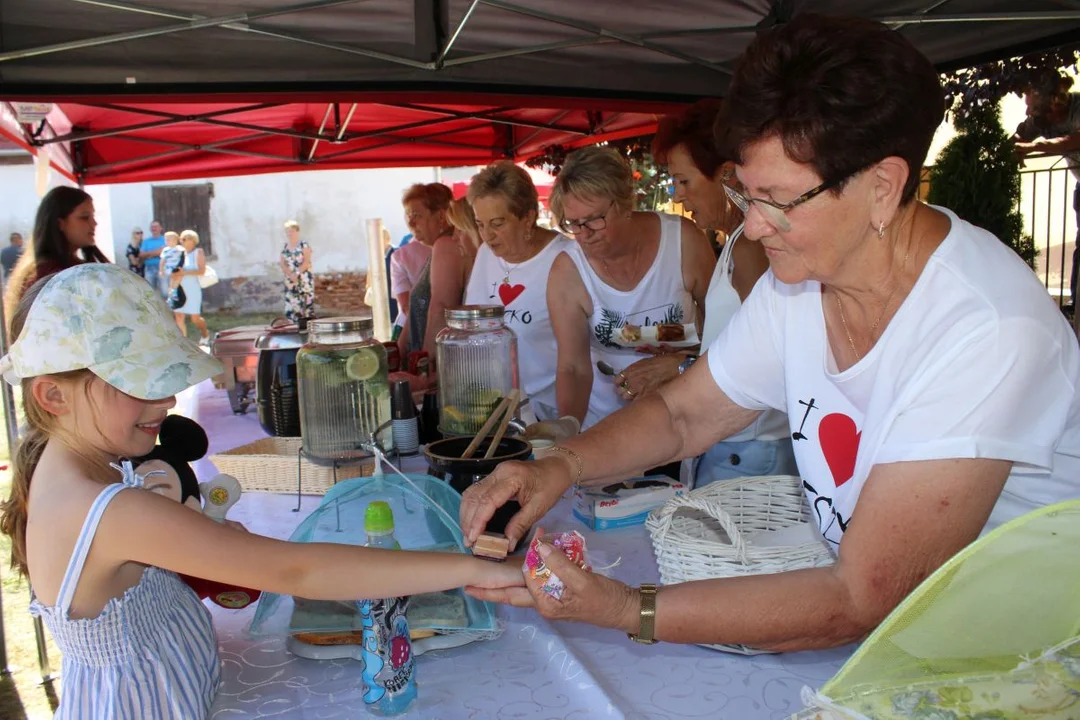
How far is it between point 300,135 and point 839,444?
5.82 meters

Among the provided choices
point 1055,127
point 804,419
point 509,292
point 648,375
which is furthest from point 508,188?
point 1055,127

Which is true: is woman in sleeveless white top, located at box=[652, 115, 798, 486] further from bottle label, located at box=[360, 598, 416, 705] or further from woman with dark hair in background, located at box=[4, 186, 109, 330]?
woman with dark hair in background, located at box=[4, 186, 109, 330]

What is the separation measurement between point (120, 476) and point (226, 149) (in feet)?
20.5

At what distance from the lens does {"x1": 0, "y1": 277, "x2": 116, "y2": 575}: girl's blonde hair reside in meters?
1.46

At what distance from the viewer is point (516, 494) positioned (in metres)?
1.73

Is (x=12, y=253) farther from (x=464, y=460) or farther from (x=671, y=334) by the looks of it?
(x=464, y=460)

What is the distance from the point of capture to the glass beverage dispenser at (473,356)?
288 cm

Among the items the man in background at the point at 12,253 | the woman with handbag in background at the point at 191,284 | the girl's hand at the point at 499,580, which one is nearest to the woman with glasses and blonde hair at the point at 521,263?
the girl's hand at the point at 499,580

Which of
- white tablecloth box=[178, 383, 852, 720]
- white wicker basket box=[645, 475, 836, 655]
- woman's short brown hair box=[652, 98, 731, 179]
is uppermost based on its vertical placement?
woman's short brown hair box=[652, 98, 731, 179]

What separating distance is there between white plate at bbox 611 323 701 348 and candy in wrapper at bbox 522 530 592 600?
1607 millimetres

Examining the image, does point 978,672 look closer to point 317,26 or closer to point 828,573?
point 828,573

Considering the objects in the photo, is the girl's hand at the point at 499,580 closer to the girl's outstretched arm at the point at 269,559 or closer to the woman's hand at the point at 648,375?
the girl's outstretched arm at the point at 269,559

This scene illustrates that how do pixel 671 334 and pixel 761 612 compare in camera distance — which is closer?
pixel 761 612

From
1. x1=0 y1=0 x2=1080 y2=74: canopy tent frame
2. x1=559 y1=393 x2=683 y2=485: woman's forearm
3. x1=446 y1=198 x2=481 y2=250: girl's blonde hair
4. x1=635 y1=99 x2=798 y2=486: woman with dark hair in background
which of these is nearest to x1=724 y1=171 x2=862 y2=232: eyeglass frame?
x1=559 y1=393 x2=683 y2=485: woman's forearm
